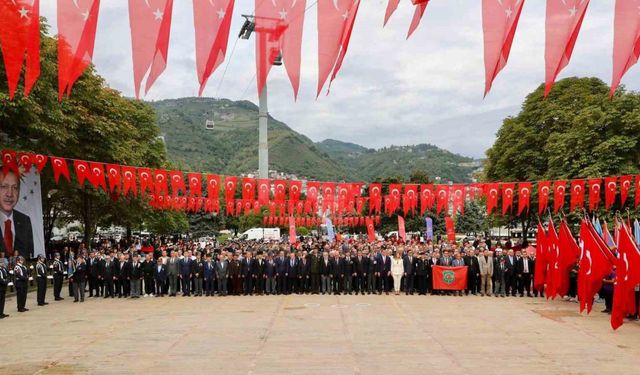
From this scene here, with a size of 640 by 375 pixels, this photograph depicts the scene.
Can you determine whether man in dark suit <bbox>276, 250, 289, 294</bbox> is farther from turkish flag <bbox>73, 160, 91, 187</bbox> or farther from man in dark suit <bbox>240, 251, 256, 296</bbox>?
turkish flag <bbox>73, 160, 91, 187</bbox>

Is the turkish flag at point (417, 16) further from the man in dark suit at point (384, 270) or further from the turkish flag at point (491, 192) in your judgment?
the turkish flag at point (491, 192)

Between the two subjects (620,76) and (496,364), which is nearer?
(620,76)

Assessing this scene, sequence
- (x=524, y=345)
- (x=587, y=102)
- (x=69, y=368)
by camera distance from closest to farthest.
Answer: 1. (x=69, y=368)
2. (x=524, y=345)
3. (x=587, y=102)

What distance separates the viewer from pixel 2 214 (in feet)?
80.5

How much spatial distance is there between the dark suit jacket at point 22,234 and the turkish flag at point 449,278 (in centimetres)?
1835

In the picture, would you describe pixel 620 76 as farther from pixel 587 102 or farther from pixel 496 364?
pixel 587 102

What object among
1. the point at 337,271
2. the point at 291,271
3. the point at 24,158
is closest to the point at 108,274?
the point at 24,158

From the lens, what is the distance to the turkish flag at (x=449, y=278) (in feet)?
70.4

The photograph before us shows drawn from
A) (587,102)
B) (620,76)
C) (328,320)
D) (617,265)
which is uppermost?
(587,102)

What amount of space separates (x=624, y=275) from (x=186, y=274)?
593 inches

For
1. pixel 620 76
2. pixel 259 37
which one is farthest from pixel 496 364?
pixel 259 37

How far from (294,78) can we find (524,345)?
24.8 feet

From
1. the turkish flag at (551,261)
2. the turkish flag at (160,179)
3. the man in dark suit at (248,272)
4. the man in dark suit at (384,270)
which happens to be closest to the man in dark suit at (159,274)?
the man in dark suit at (248,272)

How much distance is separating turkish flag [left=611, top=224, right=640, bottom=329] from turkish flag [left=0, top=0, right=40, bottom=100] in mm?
13517
